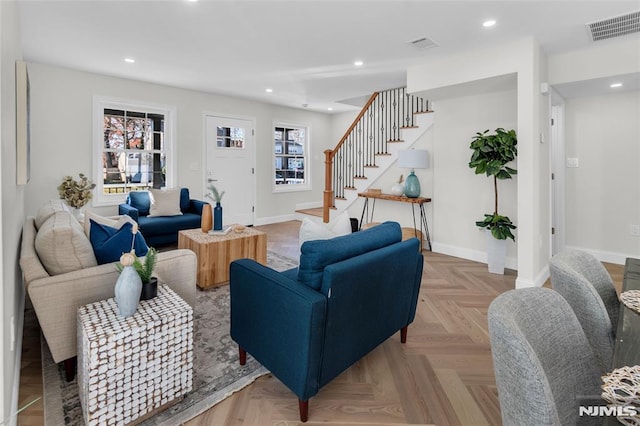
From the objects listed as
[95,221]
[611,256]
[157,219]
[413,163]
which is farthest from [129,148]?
[611,256]

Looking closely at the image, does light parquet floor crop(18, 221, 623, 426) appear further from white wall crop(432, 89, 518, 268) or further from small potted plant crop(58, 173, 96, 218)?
small potted plant crop(58, 173, 96, 218)

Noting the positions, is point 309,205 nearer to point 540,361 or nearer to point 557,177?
point 557,177

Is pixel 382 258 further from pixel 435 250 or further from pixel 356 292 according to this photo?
pixel 435 250

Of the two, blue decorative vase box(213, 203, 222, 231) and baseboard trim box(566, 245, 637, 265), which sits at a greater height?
blue decorative vase box(213, 203, 222, 231)

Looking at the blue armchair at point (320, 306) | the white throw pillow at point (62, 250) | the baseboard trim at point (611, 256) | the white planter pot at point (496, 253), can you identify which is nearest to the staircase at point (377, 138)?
the white planter pot at point (496, 253)

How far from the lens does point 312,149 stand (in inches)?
310

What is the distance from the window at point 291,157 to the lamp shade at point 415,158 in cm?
323

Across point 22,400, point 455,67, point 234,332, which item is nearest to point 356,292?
point 234,332

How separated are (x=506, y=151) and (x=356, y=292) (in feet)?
8.93

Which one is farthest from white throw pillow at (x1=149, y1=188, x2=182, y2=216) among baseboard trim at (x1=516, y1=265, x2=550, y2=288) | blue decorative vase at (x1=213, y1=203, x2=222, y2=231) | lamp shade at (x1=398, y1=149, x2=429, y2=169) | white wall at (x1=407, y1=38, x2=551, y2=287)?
baseboard trim at (x1=516, y1=265, x2=550, y2=288)

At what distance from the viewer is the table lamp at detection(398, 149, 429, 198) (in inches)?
182

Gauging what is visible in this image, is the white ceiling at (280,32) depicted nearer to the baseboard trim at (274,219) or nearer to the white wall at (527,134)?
the white wall at (527,134)

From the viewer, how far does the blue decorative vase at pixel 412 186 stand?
485 cm

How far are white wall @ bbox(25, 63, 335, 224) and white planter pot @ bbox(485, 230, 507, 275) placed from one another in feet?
14.3
